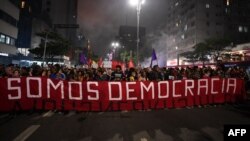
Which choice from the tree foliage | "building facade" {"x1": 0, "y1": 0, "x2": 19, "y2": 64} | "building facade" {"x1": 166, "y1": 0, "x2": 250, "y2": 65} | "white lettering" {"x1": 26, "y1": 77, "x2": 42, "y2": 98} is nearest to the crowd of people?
"white lettering" {"x1": 26, "y1": 77, "x2": 42, "y2": 98}

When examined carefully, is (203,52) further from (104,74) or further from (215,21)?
(104,74)

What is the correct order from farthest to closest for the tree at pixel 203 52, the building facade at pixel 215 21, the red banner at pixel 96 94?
the building facade at pixel 215 21 → the tree at pixel 203 52 → the red banner at pixel 96 94

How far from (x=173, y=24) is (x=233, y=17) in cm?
2644

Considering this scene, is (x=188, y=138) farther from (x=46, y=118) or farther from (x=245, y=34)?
(x=245, y=34)

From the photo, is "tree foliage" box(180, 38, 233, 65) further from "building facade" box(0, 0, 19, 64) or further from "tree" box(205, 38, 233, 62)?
"building facade" box(0, 0, 19, 64)

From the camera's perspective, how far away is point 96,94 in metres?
10.2

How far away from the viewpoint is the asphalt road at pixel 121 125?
6.45m

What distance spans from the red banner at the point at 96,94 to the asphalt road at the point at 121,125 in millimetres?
471

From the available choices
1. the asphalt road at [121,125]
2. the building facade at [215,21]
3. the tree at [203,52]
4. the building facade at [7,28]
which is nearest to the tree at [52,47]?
the building facade at [7,28]

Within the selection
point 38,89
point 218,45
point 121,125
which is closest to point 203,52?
point 218,45

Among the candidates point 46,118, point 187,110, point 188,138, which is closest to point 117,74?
point 187,110

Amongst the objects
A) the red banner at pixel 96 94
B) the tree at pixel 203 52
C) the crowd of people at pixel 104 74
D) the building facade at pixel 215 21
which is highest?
the building facade at pixel 215 21

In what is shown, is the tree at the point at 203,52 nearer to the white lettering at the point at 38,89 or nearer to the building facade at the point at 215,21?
the building facade at the point at 215,21

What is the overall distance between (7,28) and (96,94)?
129 ft
